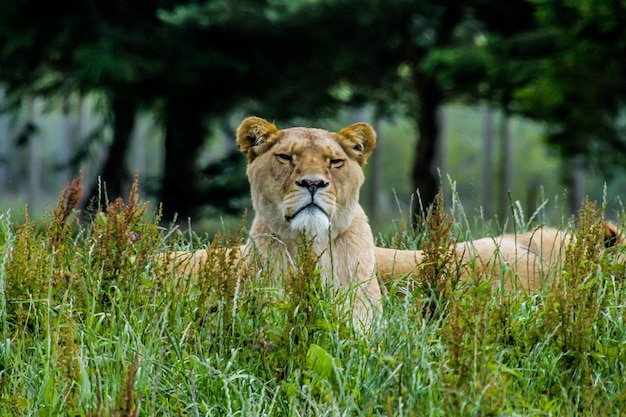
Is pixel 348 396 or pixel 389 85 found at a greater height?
pixel 389 85

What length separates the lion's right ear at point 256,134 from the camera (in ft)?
19.3

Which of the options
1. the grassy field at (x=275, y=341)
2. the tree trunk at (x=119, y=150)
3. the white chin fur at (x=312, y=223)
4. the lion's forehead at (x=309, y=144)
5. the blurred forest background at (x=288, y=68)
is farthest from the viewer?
the tree trunk at (x=119, y=150)

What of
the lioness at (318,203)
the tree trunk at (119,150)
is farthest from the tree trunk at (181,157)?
the lioness at (318,203)

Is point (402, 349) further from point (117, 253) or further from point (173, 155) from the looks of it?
point (173, 155)

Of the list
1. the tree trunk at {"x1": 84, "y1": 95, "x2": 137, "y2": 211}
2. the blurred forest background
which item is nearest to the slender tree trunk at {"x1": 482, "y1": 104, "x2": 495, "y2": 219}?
the blurred forest background

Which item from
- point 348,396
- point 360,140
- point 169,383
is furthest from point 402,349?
point 360,140

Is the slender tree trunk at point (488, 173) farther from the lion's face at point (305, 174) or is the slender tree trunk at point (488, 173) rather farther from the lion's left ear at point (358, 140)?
the lion's face at point (305, 174)

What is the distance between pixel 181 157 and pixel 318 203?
1236cm

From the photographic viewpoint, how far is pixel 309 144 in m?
5.71

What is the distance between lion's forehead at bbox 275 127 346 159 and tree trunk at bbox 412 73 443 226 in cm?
1348

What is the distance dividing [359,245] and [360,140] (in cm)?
69

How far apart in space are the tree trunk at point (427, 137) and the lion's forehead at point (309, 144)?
13477mm

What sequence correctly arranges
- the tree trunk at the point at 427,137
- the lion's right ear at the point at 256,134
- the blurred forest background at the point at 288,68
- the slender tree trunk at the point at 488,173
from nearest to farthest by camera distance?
1. the lion's right ear at the point at 256,134
2. the blurred forest background at the point at 288,68
3. the tree trunk at the point at 427,137
4. the slender tree trunk at the point at 488,173

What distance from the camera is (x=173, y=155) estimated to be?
17.8 metres
